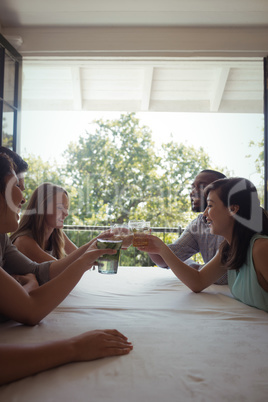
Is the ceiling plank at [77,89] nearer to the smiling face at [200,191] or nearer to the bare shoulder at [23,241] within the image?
the smiling face at [200,191]

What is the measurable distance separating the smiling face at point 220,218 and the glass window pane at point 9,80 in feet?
8.23

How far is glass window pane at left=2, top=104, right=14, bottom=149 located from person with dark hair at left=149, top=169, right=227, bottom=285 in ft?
6.28

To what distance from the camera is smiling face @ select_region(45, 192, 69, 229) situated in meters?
2.48

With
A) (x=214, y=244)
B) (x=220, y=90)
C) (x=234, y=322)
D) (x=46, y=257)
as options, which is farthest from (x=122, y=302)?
(x=220, y=90)

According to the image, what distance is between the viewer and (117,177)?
949cm

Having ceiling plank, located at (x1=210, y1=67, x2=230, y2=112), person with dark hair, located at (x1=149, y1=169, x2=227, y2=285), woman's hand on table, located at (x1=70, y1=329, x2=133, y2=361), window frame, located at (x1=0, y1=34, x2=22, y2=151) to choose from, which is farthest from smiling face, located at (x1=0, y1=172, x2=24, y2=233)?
ceiling plank, located at (x1=210, y1=67, x2=230, y2=112)

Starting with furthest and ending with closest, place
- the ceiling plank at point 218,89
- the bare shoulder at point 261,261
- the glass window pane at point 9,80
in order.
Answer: the ceiling plank at point 218,89 → the glass window pane at point 9,80 → the bare shoulder at point 261,261

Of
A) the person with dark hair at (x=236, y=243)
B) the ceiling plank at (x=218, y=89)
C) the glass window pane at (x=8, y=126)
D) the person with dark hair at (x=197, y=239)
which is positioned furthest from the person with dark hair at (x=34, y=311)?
the ceiling plank at (x=218, y=89)

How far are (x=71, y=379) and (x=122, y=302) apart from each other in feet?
2.70

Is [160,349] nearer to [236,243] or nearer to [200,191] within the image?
[236,243]

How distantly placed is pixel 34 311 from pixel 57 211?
1297 mm

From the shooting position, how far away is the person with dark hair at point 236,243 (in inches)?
64.7

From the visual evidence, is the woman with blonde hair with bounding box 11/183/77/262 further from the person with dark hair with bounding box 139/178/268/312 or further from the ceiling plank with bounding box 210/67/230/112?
the ceiling plank with bounding box 210/67/230/112

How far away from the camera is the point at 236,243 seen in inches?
70.5
